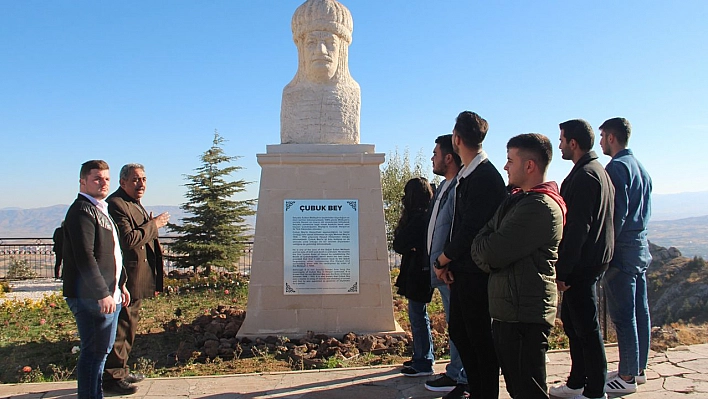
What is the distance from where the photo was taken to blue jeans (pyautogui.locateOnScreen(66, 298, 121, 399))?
322 centimetres

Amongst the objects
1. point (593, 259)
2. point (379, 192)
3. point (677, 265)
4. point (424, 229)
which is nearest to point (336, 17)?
point (379, 192)

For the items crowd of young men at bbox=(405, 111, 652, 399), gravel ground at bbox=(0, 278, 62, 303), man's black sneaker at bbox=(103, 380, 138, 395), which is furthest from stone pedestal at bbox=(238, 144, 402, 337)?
gravel ground at bbox=(0, 278, 62, 303)

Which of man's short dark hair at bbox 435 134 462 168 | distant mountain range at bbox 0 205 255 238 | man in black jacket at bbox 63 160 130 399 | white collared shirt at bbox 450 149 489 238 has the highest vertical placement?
distant mountain range at bbox 0 205 255 238

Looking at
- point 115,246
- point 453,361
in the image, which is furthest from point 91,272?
point 453,361

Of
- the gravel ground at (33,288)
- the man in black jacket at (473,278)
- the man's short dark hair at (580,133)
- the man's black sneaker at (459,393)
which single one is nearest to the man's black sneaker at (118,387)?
the man's black sneaker at (459,393)

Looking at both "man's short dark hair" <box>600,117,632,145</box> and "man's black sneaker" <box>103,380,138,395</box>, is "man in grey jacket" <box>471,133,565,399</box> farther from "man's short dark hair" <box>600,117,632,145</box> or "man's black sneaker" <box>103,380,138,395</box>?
"man's black sneaker" <box>103,380,138,395</box>

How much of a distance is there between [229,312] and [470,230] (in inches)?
178

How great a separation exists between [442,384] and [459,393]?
0.31m

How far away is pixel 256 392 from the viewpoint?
3.92 metres

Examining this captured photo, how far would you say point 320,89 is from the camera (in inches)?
249

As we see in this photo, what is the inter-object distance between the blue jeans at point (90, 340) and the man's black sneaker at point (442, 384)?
86.5 inches

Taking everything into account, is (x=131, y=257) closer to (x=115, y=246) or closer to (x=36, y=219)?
(x=115, y=246)

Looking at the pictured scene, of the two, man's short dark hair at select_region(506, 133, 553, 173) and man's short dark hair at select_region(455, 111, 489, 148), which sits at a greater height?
man's short dark hair at select_region(455, 111, 489, 148)

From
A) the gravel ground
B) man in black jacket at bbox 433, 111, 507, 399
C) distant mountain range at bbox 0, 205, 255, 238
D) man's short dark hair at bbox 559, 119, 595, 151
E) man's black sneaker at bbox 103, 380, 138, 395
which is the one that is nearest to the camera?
man in black jacket at bbox 433, 111, 507, 399
